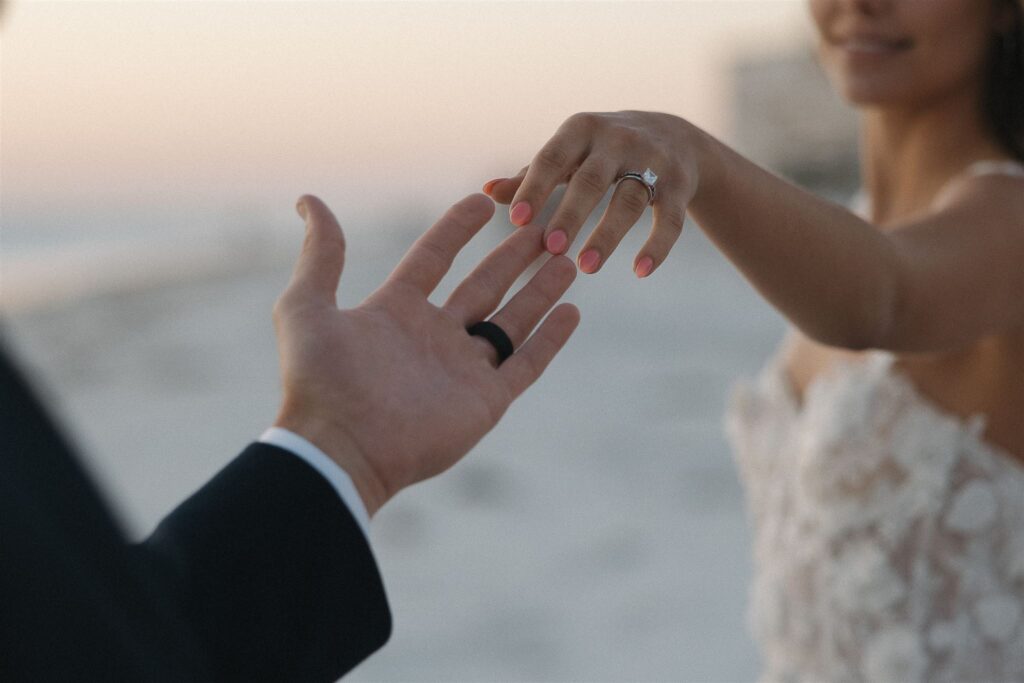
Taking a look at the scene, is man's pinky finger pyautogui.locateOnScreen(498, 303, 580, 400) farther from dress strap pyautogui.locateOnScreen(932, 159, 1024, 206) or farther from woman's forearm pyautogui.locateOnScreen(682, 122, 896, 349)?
dress strap pyautogui.locateOnScreen(932, 159, 1024, 206)

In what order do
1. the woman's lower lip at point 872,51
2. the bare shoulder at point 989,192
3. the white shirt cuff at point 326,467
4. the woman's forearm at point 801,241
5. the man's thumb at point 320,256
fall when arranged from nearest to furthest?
the white shirt cuff at point 326,467 < the man's thumb at point 320,256 < the woman's forearm at point 801,241 < the bare shoulder at point 989,192 < the woman's lower lip at point 872,51

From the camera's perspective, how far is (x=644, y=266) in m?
1.16

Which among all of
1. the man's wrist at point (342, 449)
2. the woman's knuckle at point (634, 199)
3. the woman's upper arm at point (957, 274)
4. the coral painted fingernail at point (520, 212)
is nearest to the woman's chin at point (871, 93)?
the woman's upper arm at point (957, 274)

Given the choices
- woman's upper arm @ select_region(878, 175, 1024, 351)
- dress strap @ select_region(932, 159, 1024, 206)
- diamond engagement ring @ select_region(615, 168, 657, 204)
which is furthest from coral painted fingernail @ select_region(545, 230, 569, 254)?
dress strap @ select_region(932, 159, 1024, 206)

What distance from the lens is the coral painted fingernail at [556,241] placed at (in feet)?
3.87

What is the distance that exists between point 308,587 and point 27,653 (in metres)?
0.37

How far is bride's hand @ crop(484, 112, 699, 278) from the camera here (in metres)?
1.17

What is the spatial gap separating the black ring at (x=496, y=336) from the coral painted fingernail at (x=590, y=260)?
0.12 meters

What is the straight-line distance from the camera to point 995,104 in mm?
1799

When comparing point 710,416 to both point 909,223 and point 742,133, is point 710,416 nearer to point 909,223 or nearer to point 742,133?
point 909,223

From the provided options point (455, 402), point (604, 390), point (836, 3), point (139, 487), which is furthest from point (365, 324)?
point (604, 390)

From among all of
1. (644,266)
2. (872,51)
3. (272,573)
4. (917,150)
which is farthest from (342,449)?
(917,150)

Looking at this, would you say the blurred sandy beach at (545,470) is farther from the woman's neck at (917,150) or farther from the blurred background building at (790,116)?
the blurred background building at (790,116)

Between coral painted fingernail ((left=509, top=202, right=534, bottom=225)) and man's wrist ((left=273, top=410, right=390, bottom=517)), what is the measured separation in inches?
12.5
